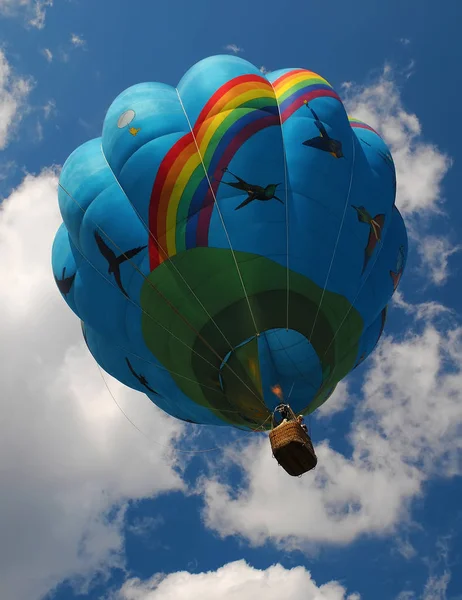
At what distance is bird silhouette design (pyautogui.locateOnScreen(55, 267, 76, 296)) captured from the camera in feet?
41.4

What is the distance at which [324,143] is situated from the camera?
1061 centimetres

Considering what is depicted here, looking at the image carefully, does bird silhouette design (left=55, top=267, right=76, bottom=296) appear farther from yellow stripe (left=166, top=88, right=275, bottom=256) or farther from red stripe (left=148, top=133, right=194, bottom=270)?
yellow stripe (left=166, top=88, right=275, bottom=256)

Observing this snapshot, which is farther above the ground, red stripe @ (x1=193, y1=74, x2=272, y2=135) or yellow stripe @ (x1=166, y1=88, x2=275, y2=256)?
red stripe @ (x1=193, y1=74, x2=272, y2=135)

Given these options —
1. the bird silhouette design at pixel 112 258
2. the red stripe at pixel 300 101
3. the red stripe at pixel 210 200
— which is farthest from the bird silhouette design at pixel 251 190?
the bird silhouette design at pixel 112 258

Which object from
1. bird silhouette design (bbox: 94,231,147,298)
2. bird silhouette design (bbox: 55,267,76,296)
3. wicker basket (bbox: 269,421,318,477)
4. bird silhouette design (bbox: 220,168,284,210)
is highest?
bird silhouette design (bbox: 55,267,76,296)

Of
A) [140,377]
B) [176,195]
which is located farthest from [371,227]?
→ [140,377]

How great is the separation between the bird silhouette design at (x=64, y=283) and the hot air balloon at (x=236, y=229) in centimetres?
80

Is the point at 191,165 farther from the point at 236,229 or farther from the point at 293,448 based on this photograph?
the point at 293,448

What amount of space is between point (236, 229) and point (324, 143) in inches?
90.8

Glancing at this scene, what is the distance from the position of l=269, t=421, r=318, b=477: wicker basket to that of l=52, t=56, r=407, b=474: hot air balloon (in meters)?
1.07

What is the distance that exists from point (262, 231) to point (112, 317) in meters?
3.74

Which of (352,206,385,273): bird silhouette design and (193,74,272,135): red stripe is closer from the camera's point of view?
(193,74,272,135): red stripe

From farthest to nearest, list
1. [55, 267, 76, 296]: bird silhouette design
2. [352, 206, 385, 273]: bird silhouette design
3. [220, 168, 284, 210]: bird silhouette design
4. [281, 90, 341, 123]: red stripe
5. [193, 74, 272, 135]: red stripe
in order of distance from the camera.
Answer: [55, 267, 76, 296]: bird silhouette design → [352, 206, 385, 273]: bird silhouette design → [281, 90, 341, 123]: red stripe → [193, 74, 272, 135]: red stripe → [220, 168, 284, 210]: bird silhouette design

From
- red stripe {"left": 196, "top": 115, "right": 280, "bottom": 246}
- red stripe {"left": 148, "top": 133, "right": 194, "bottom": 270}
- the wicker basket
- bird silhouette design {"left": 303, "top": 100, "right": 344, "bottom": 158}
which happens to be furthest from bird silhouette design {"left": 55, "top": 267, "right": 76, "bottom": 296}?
the wicker basket
